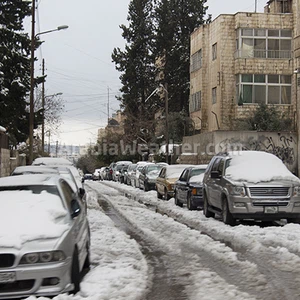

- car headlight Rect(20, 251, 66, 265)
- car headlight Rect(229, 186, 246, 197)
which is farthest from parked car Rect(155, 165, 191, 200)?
car headlight Rect(20, 251, 66, 265)

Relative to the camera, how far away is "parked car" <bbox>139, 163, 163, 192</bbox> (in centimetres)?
3216

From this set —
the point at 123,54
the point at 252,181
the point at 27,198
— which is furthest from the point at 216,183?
the point at 123,54

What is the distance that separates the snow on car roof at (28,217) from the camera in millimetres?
6879

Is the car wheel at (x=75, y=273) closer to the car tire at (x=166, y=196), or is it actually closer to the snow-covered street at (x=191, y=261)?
the snow-covered street at (x=191, y=261)

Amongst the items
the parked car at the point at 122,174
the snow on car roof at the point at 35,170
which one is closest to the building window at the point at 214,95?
the parked car at the point at 122,174

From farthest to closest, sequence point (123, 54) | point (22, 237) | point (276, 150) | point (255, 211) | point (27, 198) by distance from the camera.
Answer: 1. point (123, 54)
2. point (276, 150)
3. point (255, 211)
4. point (27, 198)
5. point (22, 237)

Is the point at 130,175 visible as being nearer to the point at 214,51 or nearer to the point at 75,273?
the point at 214,51

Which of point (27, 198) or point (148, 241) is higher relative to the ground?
point (27, 198)

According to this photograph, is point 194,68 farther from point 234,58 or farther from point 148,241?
point 148,241

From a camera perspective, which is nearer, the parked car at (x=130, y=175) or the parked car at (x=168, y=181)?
the parked car at (x=168, y=181)

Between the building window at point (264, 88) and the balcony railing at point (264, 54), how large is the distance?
4.45 feet

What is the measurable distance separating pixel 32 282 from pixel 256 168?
986 cm

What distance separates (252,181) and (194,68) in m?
34.5

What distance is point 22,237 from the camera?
685cm
